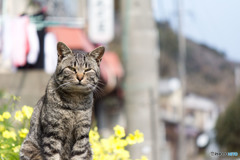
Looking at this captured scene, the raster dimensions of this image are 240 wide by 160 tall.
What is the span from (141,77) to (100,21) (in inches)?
212

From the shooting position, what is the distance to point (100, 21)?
10.8 meters

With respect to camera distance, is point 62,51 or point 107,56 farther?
point 107,56

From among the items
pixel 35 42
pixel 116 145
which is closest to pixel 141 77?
pixel 116 145

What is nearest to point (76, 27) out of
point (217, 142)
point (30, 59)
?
point (30, 59)

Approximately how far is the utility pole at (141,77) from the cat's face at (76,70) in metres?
2.37

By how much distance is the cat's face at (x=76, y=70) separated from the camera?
3168mm

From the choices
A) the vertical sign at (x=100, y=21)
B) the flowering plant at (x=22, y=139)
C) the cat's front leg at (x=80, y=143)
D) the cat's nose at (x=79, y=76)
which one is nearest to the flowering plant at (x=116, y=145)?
the flowering plant at (x=22, y=139)

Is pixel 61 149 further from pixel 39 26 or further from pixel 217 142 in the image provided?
pixel 217 142

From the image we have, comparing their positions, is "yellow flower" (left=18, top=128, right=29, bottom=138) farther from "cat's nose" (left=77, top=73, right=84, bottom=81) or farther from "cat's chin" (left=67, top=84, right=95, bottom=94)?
"cat's nose" (left=77, top=73, right=84, bottom=81)

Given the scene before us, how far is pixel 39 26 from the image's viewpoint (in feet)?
31.9

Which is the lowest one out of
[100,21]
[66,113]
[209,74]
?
[209,74]

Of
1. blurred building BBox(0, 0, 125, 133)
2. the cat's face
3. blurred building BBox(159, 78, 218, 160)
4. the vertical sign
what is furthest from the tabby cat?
blurred building BBox(159, 78, 218, 160)

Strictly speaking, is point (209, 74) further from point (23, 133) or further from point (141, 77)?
point (23, 133)

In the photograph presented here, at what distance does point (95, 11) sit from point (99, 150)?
710 centimetres
